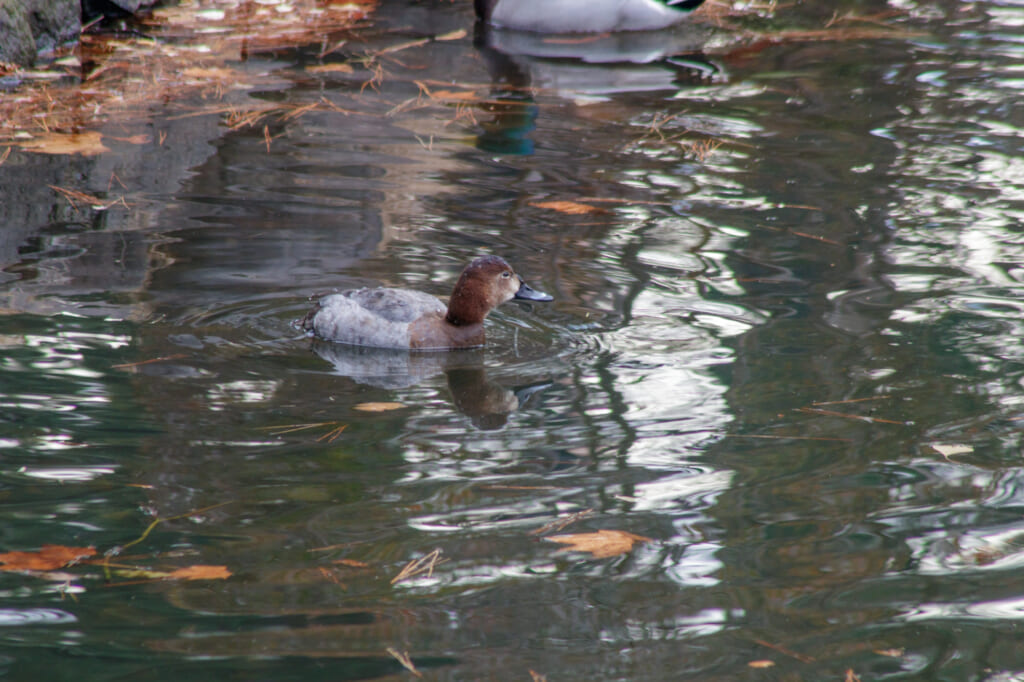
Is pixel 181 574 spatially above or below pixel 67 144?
below

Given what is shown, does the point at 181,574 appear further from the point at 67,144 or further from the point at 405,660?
the point at 67,144

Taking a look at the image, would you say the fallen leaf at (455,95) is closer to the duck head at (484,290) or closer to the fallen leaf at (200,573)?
the duck head at (484,290)

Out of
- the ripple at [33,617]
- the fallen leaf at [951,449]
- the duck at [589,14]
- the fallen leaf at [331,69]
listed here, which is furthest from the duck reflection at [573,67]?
the ripple at [33,617]

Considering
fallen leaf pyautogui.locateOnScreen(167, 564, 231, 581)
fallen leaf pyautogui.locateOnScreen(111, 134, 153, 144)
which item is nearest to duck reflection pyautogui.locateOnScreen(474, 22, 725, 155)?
fallen leaf pyautogui.locateOnScreen(111, 134, 153, 144)

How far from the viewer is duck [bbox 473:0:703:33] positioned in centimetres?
1275

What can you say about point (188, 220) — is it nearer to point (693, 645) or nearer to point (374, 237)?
point (374, 237)

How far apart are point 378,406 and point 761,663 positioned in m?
2.28

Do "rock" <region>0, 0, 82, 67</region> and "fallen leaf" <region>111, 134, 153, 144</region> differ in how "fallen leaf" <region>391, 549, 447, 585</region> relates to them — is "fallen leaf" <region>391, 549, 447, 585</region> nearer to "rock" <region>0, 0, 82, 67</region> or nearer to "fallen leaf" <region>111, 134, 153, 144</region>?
"fallen leaf" <region>111, 134, 153, 144</region>

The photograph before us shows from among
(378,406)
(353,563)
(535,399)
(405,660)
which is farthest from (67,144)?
(405,660)

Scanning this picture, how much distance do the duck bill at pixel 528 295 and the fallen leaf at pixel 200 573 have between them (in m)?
2.75

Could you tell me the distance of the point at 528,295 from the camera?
6.02 m

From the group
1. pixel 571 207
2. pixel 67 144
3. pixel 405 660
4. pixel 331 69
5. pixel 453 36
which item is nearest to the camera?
pixel 405 660

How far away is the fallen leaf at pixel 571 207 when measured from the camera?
24.5 ft

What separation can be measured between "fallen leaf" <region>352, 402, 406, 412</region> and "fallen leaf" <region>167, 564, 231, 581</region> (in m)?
1.40
